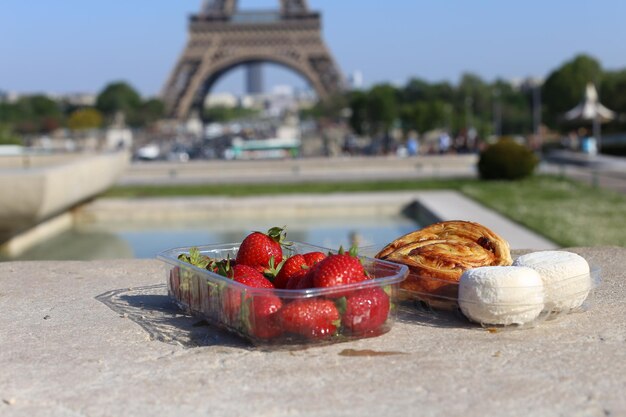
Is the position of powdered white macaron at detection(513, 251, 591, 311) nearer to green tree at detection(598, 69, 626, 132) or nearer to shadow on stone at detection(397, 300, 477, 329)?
shadow on stone at detection(397, 300, 477, 329)

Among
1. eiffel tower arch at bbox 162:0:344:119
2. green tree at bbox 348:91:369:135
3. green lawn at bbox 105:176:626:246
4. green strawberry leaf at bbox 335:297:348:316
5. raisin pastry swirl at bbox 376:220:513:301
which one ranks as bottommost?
green lawn at bbox 105:176:626:246

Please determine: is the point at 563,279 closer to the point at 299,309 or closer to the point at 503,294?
the point at 503,294

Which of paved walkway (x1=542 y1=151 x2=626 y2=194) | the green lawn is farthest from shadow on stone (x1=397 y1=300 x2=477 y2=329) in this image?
paved walkway (x1=542 y1=151 x2=626 y2=194)

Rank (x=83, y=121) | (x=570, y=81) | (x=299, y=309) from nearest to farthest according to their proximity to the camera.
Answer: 1. (x=299, y=309)
2. (x=570, y=81)
3. (x=83, y=121)

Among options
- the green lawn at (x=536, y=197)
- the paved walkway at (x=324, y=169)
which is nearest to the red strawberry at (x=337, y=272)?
the green lawn at (x=536, y=197)

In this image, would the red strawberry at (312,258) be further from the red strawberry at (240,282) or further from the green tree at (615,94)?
the green tree at (615,94)

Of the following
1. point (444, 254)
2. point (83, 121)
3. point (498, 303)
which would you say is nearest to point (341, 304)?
point (498, 303)
